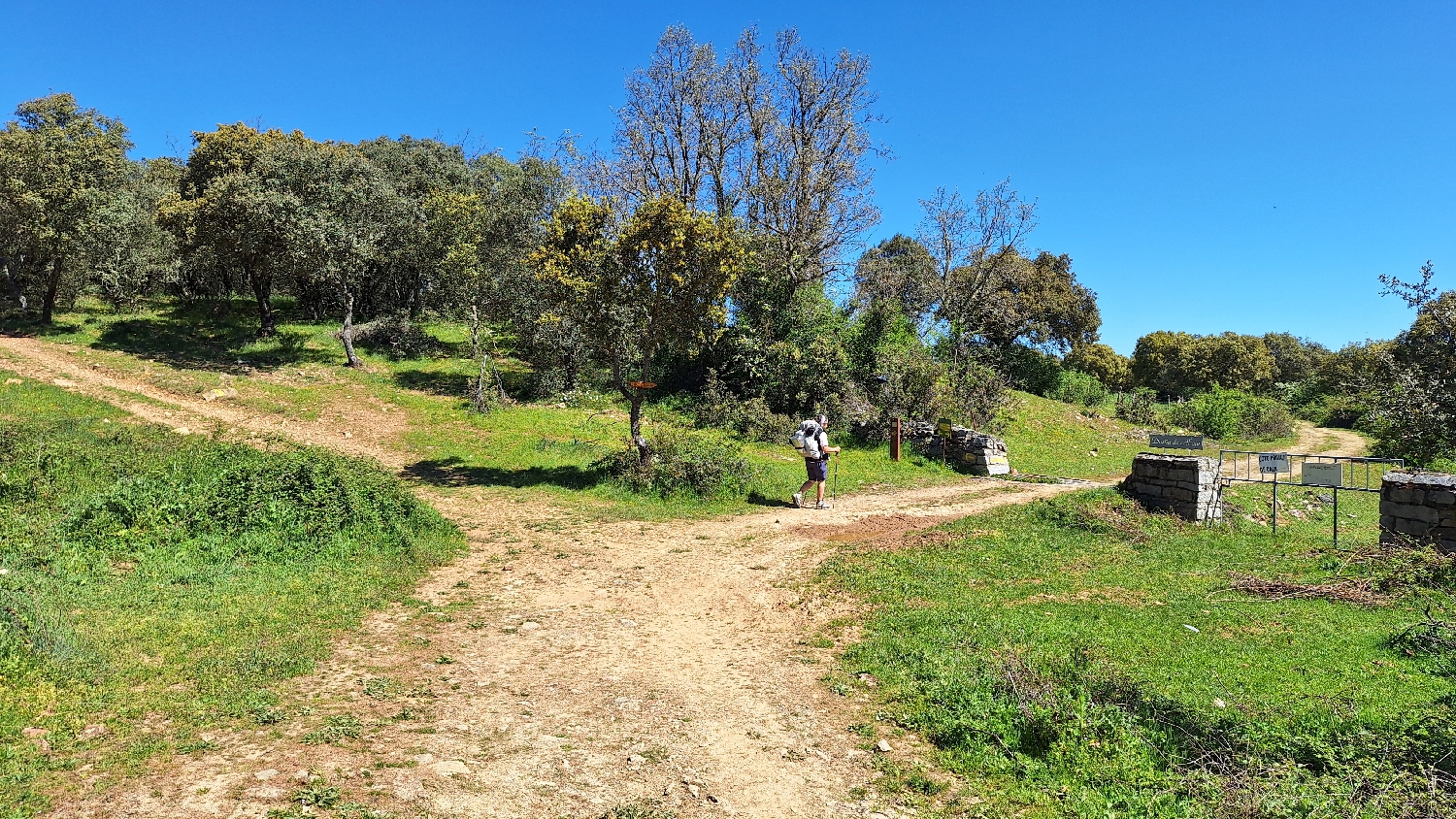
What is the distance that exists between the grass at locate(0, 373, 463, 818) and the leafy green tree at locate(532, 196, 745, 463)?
506 centimetres

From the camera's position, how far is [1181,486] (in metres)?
12.9

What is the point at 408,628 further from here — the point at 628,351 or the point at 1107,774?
the point at 628,351

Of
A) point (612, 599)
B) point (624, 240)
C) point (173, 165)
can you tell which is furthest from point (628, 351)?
point (173, 165)

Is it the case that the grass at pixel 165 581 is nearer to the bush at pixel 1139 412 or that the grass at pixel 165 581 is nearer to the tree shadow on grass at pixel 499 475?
the tree shadow on grass at pixel 499 475

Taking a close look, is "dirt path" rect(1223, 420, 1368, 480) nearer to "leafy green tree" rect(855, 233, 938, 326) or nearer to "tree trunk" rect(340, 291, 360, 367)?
"leafy green tree" rect(855, 233, 938, 326)

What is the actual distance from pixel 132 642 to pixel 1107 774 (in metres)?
7.36

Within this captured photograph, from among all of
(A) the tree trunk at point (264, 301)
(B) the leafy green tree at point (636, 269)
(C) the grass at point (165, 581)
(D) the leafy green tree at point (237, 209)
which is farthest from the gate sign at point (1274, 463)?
(A) the tree trunk at point (264, 301)

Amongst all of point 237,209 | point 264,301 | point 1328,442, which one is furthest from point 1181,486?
point 264,301

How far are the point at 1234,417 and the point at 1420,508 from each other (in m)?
27.6

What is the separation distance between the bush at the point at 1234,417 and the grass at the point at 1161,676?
89.8ft

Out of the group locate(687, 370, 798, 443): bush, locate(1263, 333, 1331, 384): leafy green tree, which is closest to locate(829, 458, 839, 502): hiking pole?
locate(687, 370, 798, 443): bush

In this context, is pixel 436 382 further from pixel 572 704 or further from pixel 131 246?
pixel 572 704

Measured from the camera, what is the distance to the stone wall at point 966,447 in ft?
65.8

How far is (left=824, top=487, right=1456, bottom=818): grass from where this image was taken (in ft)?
14.9
